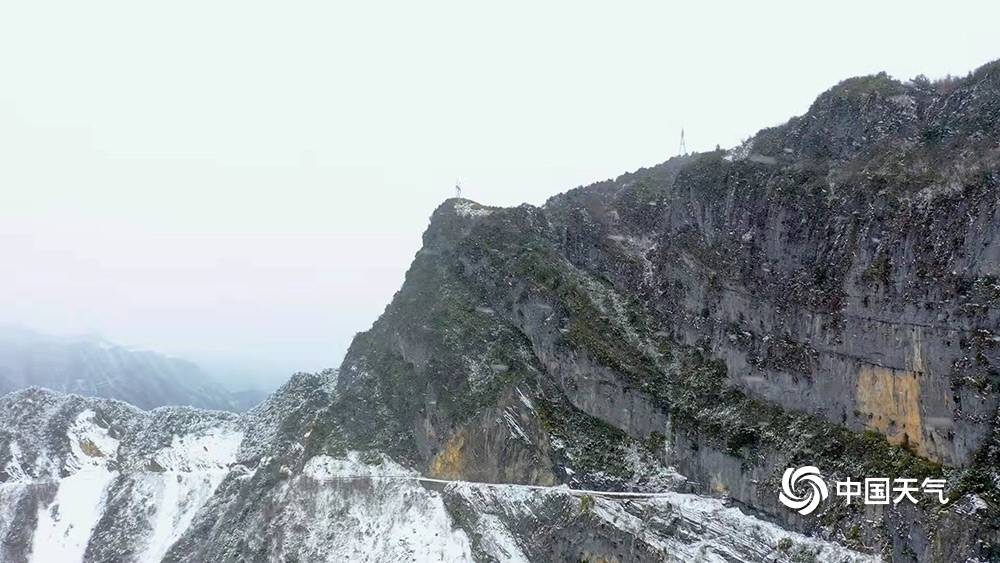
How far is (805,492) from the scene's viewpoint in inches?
905

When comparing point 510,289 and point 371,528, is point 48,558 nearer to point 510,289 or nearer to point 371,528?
point 371,528

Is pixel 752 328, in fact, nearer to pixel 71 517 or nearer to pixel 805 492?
pixel 805 492

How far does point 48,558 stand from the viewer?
39156 millimetres

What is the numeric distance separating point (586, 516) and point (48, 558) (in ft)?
→ 118

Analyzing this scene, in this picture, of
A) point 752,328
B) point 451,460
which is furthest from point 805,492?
point 451,460

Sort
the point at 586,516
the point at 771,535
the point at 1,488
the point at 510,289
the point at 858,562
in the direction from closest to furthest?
the point at 858,562
the point at 771,535
the point at 586,516
the point at 510,289
the point at 1,488

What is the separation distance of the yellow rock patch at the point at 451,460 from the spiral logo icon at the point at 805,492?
15.8 metres

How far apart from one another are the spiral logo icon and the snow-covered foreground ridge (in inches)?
46.2

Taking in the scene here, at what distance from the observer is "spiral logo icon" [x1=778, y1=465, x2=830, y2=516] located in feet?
74.2

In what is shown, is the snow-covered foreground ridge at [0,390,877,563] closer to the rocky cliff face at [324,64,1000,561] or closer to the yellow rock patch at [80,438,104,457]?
the yellow rock patch at [80,438,104,457]

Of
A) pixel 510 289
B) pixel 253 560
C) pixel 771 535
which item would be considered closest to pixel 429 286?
pixel 510 289

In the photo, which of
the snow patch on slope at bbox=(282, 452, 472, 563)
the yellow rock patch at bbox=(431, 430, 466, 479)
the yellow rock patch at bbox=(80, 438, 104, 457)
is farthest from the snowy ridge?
the yellow rock patch at bbox=(431, 430, 466, 479)

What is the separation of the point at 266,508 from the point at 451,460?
1233 cm

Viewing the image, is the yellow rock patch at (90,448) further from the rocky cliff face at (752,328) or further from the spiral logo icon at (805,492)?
the spiral logo icon at (805,492)
